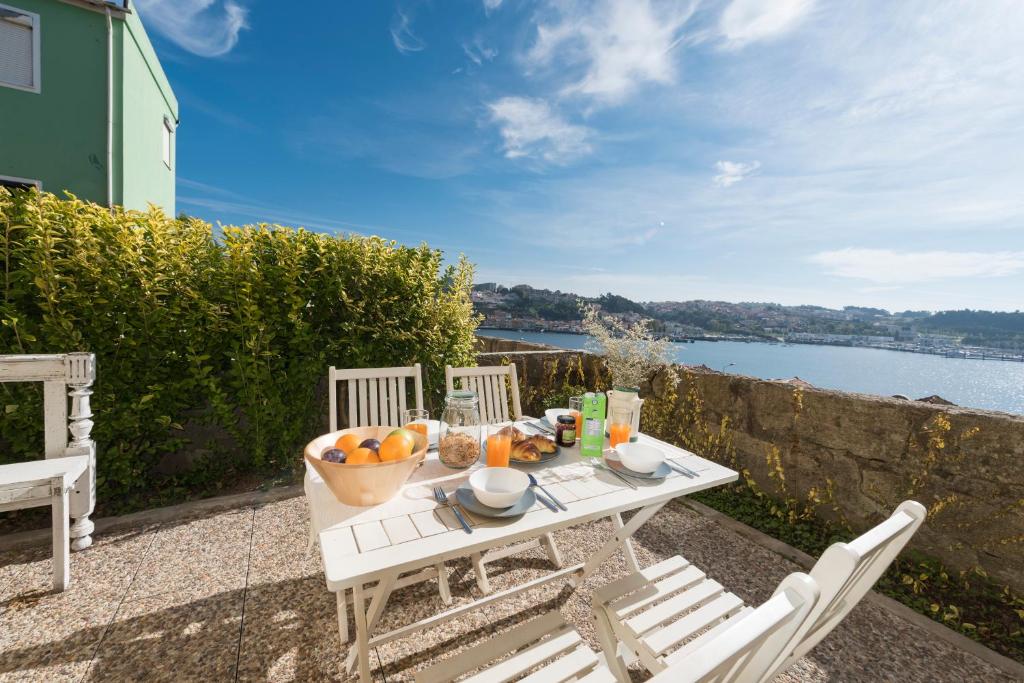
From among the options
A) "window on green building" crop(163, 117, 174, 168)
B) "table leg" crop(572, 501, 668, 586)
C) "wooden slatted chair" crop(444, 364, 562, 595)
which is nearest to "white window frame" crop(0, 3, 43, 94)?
"window on green building" crop(163, 117, 174, 168)

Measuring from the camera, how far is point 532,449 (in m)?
1.49

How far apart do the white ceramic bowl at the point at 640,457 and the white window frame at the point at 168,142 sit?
1086 centimetres

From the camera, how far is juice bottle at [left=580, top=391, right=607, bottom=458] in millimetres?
1573

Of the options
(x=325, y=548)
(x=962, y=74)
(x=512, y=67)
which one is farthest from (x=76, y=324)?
(x=962, y=74)

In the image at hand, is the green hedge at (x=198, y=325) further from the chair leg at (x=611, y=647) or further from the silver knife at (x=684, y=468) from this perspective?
the chair leg at (x=611, y=647)

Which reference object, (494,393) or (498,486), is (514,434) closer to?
(498,486)

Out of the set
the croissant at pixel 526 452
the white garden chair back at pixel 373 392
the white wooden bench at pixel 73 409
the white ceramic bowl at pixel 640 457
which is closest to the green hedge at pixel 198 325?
the white wooden bench at pixel 73 409

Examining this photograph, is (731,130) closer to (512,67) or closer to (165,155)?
(512,67)

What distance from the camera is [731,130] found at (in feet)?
15.5

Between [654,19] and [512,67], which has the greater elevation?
[512,67]

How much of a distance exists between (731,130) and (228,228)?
17.6ft

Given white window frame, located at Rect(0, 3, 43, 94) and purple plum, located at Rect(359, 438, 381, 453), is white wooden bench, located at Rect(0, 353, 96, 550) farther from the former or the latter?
white window frame, located at Rect(0, 3, 43, 94)

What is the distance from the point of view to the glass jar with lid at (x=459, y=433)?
54.6 inches

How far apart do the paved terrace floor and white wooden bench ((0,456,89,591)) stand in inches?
5.6
